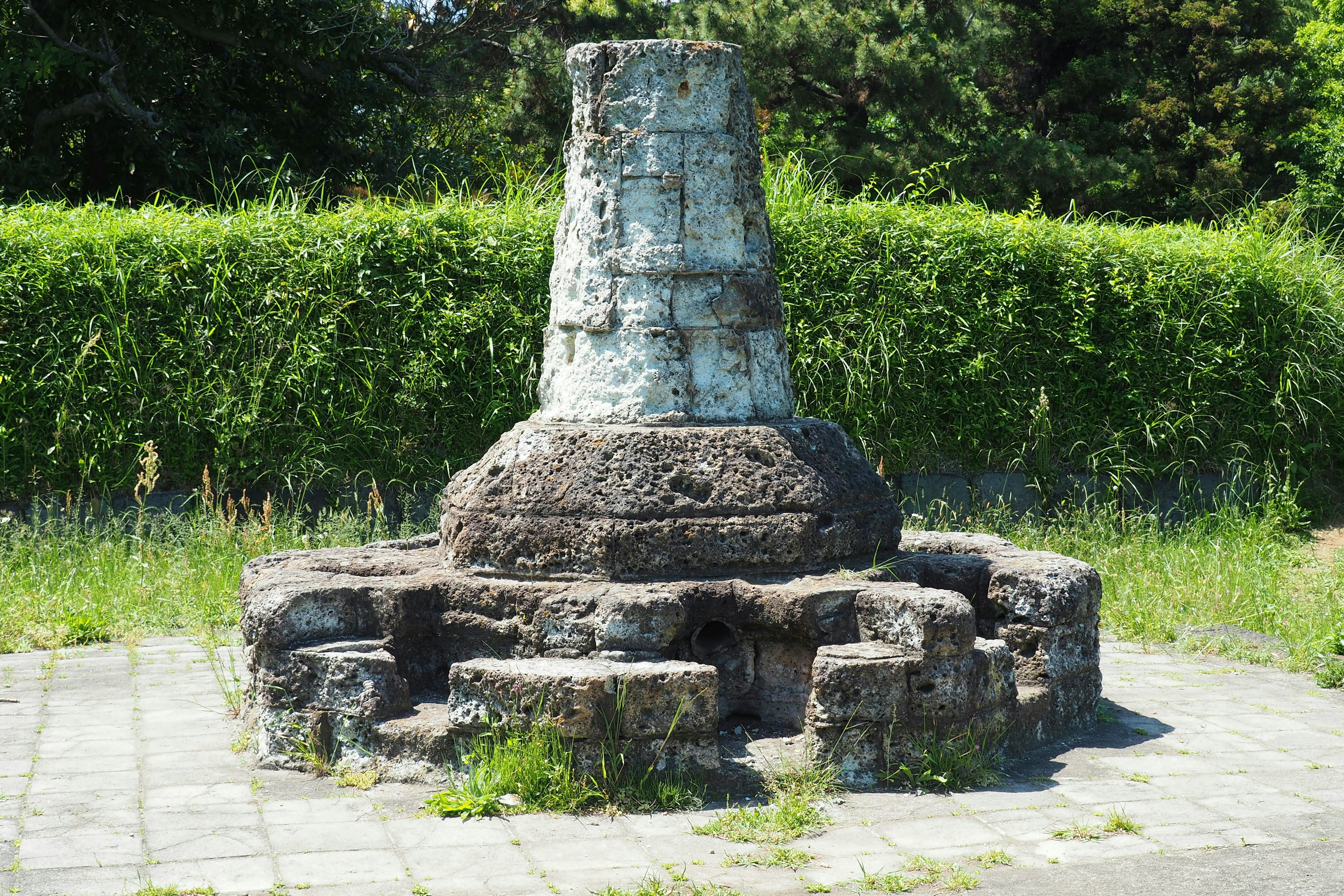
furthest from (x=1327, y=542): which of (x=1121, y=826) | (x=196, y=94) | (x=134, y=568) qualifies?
(x=196, y=94)

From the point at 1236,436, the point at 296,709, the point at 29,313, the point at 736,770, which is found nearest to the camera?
the point at 736,770

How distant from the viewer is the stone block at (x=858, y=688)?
3971mm

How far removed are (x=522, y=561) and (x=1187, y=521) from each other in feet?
18.6

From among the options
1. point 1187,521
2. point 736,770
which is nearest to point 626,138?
point 736,770

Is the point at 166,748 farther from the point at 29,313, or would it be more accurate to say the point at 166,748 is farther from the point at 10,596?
the point at 29,313

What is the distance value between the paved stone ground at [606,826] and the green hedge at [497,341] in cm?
Answer: 291

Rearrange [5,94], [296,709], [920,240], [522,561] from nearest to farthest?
[296,709], [522,561], [920,240], [5,94]

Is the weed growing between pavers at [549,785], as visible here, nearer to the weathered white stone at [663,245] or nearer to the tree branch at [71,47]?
the weathered white stone at [663,245]

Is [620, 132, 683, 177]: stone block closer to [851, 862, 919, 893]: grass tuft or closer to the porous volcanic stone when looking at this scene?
the porous volcanic stone

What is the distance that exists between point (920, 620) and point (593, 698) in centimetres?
109

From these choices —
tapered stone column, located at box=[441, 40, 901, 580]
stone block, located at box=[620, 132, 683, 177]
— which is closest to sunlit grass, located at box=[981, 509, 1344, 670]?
tapered stone column, located at box=[441, 40, 901, 580]

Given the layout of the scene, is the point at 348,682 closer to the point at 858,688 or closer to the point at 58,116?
the point at 858,688

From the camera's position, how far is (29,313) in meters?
7.39

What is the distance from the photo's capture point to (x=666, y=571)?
4410 mm
